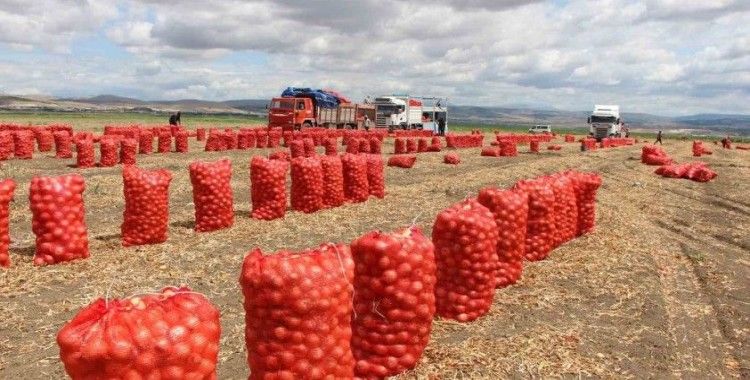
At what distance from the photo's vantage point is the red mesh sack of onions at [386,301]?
5.93 m

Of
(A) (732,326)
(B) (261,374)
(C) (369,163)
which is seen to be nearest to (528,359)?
(B) (261,374)

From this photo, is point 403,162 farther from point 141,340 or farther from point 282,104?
point 141,340

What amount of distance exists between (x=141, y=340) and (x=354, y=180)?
40.6 feet

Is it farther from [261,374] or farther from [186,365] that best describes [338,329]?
[186,365]

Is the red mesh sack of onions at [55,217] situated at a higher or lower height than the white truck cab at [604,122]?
lower

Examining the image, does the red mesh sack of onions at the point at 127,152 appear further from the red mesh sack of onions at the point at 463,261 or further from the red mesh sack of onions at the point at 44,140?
the red mesh sack of onions at the point at 463,261

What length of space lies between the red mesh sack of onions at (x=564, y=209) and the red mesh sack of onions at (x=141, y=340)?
8.06m

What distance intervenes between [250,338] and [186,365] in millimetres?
1130

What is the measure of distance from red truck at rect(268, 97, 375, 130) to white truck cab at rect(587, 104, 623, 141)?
24.1 metres

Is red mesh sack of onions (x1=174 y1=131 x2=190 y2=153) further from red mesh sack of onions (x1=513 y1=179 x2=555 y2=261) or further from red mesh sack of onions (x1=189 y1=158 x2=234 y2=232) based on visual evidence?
red mesh sack of onions (x1=513 y1=179 x2=555 y2=261)

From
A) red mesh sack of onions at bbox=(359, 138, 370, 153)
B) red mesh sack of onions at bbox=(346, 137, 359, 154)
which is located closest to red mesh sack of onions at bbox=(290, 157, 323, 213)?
red mesh sack of onions at bbox=(346, 137, 359, 154)

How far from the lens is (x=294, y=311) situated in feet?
16.1

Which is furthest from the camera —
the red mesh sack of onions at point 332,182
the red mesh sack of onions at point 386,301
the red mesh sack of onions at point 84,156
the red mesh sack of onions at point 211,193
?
the red mesh sack of onions at point 84,156

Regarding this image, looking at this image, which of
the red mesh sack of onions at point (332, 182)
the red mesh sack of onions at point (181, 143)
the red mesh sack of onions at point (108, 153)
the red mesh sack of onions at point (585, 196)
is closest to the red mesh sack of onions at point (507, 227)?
the red mesh sack of onions at point (585, 196)
